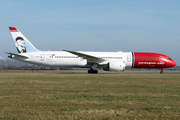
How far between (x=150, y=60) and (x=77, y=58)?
11.6 metres

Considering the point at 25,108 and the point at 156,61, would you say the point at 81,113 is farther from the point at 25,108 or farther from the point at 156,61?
the point at 156,61

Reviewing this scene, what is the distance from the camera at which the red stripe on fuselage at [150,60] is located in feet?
109

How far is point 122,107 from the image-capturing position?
7652 millimetres

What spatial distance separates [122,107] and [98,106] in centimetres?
89

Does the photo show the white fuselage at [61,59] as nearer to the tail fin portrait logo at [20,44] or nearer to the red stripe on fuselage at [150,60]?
the tail fin portrait logo at [20,44]

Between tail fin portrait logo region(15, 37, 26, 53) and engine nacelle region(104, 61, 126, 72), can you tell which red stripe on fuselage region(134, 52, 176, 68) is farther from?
tail fin portrait logo region(15, 37, 26, 53)

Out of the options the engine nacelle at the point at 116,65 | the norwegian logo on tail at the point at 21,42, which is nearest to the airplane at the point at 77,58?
the norwegian logo on tail at the point at 21,42

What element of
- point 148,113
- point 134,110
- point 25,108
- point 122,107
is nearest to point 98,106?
point 122,107

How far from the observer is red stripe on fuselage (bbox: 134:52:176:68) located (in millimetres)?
33188

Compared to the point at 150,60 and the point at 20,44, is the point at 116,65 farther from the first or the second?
the point at 20,44

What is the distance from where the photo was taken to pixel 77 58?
107 feet

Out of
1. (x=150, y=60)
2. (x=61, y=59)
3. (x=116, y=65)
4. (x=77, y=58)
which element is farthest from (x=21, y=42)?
(x=150, y=60)

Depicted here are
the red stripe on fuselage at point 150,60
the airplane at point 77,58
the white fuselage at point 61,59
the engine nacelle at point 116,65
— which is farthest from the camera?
the red stripe on fuselage at point 150,60

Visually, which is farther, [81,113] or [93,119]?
[81,113]
